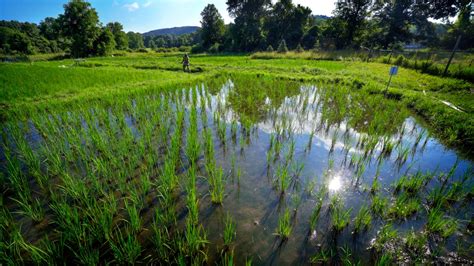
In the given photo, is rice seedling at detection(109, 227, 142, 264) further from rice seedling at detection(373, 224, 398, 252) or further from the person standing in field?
the person standing in field

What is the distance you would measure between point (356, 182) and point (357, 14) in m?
34.2

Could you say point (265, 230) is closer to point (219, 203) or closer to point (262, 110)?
point (219, 203)

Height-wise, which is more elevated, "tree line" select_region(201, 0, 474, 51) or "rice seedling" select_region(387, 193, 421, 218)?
"tree line" select_region(201, 0, 474, 51)

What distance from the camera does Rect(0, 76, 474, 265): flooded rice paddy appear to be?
2365 mm

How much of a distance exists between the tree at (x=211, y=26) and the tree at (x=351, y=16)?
25.2 metres

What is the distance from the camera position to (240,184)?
11.7ft

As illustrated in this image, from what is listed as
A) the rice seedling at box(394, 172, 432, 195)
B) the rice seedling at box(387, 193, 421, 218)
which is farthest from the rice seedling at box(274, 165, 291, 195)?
the rice seedling at box(394, 172, 432, 195)

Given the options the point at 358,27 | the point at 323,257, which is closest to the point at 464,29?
the point at 358,27

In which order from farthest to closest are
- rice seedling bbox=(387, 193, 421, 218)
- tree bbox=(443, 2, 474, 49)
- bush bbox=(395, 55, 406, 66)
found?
tree bbox=(443, 2, 474, 49)
bush bbox=(395, 55, 406, 66)
rice seedling bbox=(387, 193, 421, 218)

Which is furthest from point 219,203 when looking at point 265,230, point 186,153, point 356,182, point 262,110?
point 262,110

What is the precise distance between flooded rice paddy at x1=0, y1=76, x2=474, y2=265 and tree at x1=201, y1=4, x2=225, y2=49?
45514mm

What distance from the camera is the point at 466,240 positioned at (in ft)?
8.27

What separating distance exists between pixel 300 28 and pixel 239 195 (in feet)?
138

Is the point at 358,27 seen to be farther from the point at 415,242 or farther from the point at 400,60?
the point at 415,242
